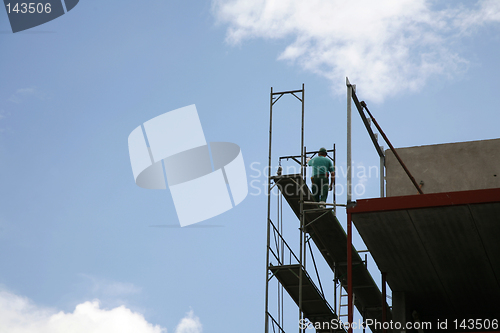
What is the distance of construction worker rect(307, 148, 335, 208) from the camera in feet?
59.1

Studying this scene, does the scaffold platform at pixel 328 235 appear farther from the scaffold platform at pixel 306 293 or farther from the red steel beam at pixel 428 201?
the red steel beam at pixel 428 201

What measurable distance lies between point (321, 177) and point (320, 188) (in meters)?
0.31

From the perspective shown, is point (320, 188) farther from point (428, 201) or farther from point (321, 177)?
point (428, 201)

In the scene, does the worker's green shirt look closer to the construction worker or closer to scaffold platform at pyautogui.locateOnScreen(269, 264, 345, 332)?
the construction worker

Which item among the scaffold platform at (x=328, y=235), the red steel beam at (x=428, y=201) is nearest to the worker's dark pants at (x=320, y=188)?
the scaffold platform at (x=328, y=235)

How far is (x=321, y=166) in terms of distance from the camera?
18.1 m

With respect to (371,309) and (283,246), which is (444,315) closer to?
(371,309)

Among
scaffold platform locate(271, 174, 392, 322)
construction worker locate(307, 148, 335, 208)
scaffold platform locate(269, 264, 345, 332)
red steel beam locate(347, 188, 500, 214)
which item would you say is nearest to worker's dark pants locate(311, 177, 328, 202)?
construction worker locate(307, 148, 335, 208)

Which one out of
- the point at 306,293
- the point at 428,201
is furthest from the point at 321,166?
the point at 428,201

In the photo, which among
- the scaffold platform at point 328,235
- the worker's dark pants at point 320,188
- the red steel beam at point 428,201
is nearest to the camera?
the red steel beam at point 428,201

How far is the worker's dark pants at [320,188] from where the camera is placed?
17984 millimetres

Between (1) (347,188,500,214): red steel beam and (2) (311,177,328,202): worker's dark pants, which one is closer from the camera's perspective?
(1) (347,188,500,214): red steel beam

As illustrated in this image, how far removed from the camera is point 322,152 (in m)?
18.7

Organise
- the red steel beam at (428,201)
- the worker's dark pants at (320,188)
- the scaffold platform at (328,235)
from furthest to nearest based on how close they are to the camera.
Answer: 1. the worker's dark pants at (320,188)
2. the scaffold platform at (328,235)
3. the red steel beam at (428,201)
